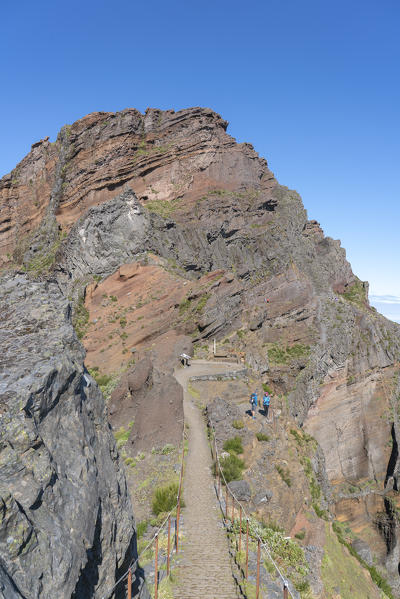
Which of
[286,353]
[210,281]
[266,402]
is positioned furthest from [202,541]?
[286,353]

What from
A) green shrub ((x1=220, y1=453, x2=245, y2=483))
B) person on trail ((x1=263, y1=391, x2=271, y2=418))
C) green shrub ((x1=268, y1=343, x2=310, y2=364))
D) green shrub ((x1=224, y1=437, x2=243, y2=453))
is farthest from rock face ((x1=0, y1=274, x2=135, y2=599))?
green shrub ((x1=268, y1=343, x2=310, y2=364))

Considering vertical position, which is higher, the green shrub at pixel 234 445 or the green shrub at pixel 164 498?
the green shrub at pixel 234 445

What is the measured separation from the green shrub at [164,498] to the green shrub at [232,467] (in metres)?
1.81

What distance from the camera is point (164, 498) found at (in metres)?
12.0

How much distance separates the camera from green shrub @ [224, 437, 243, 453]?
15012mm

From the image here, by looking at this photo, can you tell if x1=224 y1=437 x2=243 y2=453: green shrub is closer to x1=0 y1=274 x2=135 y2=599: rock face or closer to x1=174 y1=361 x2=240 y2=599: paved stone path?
x1=174 y1=361 x2=240 y2=599: paved stone path

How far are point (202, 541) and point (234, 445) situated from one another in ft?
17.2

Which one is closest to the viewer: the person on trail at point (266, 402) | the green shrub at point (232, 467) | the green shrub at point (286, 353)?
the green shrub at point (232, 467)

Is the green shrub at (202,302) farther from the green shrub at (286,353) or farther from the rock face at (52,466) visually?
the rock face at (52,466)

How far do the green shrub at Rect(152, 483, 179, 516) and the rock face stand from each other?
6.34 metres

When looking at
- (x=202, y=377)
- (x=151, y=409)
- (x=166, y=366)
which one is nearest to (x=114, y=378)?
(x=166, y=366)

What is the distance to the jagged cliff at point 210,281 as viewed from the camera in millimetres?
33625

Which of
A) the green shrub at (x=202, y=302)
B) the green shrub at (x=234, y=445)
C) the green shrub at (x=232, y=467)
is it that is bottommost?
the green shrub at (x=232, y=467)

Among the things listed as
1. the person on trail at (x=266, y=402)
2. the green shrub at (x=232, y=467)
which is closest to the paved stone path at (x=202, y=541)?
the green shrub at (x=232, y=467)
